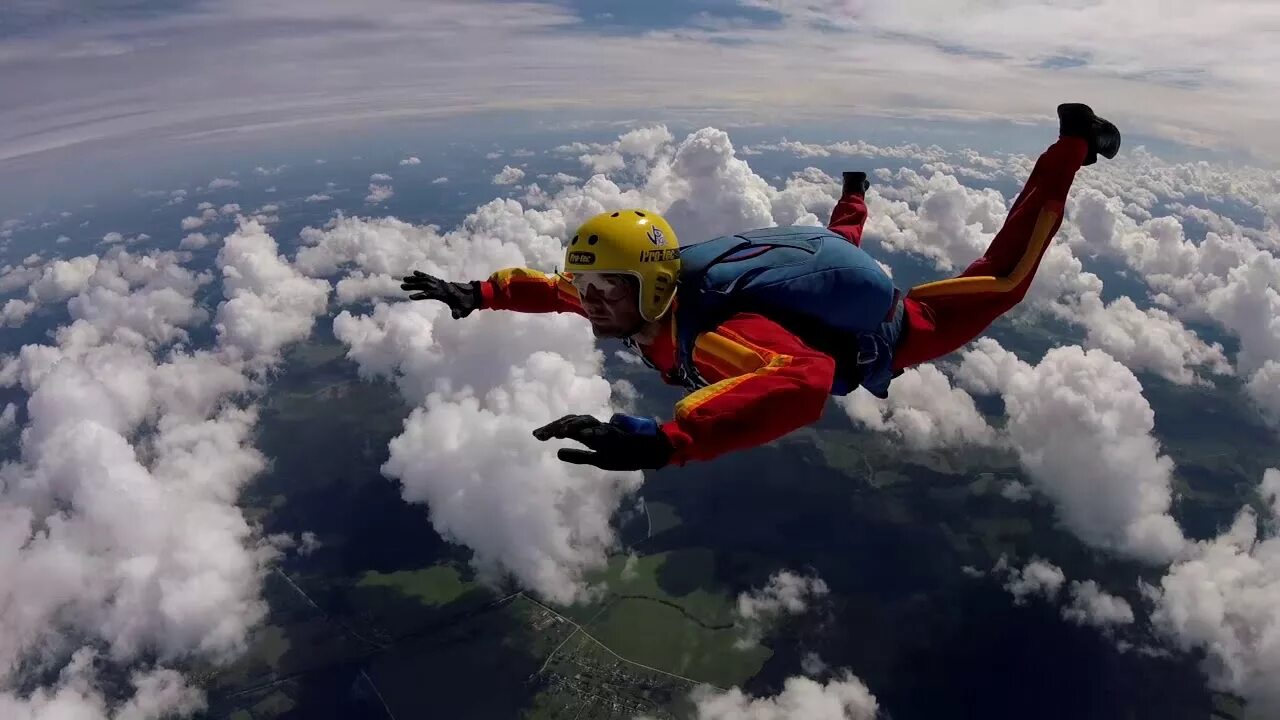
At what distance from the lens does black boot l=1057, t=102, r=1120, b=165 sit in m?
4.10

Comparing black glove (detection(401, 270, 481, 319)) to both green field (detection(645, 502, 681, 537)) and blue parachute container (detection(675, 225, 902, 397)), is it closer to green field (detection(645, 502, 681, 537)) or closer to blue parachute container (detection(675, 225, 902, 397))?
blue parachute container (detection(675, 225, 902, 397))

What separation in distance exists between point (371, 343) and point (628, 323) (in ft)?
667

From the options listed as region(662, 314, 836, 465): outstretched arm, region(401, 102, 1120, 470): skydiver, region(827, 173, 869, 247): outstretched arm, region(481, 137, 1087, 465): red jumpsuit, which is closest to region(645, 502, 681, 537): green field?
region(827, 173, 869, 247): outstretched arm

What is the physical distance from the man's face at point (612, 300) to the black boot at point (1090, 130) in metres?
3.44

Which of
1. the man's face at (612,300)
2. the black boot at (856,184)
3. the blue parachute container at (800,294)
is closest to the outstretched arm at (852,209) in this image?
the black boot at (856,184)

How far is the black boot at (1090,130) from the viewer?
161 inches

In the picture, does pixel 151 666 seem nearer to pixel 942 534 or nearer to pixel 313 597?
pixel 313 597

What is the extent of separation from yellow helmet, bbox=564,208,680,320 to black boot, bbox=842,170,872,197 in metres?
2.80

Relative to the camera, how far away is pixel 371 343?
613ft

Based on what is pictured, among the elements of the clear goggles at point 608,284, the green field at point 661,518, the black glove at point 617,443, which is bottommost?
the green field at point 661,518

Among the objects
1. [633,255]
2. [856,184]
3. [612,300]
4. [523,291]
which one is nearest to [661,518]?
[856,184]

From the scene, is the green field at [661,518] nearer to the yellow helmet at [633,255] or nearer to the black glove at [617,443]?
the yellow helmet at [633,255]

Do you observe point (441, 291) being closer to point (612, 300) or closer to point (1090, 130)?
point (612, 300)

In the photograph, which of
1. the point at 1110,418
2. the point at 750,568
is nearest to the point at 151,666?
the point at 750,568
